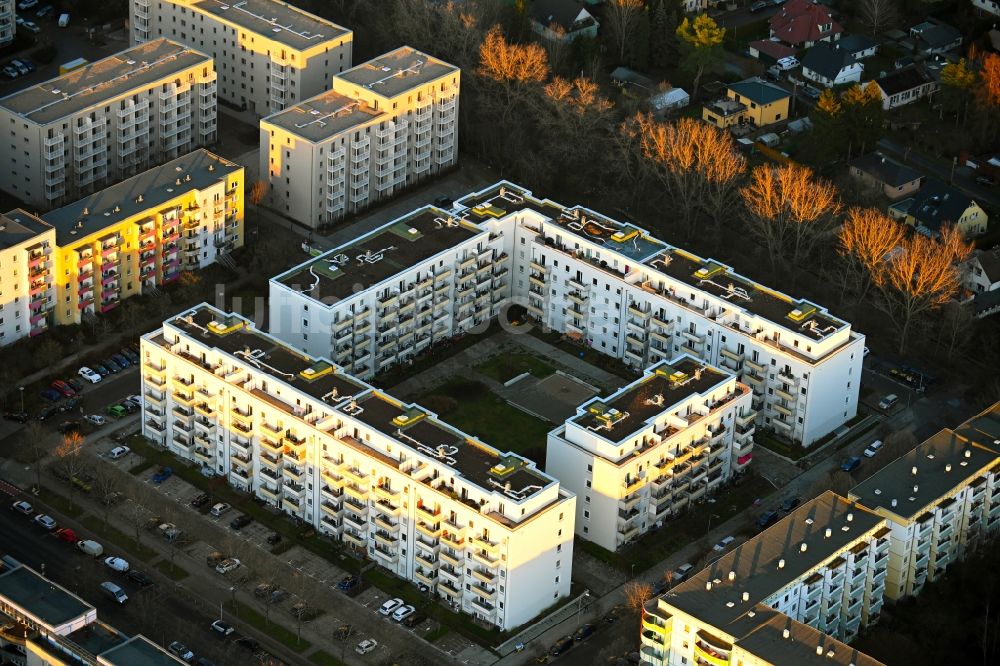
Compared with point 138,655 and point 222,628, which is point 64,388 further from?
point 138,655

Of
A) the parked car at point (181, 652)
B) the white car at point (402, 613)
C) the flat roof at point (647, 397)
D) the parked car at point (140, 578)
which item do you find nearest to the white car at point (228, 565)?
the parked car at point (140, 578)

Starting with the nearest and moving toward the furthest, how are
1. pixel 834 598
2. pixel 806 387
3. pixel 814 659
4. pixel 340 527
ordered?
pixel 814 659 → pixel 834 598 → pixel 340 527 → pixel 806 387

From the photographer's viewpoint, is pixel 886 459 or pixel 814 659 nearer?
pixel 814 659

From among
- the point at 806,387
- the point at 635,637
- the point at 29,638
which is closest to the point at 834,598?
the point at 635,637

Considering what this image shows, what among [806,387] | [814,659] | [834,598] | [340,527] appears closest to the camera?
[814,659]

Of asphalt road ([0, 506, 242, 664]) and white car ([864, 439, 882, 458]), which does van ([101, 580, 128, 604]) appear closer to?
asphalt road ([0, 506, 242, 664])

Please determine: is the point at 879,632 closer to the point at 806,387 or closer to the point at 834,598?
the point at 834,598

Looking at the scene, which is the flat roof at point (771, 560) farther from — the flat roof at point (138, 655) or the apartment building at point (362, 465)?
the flat roof at point (138, 655)
